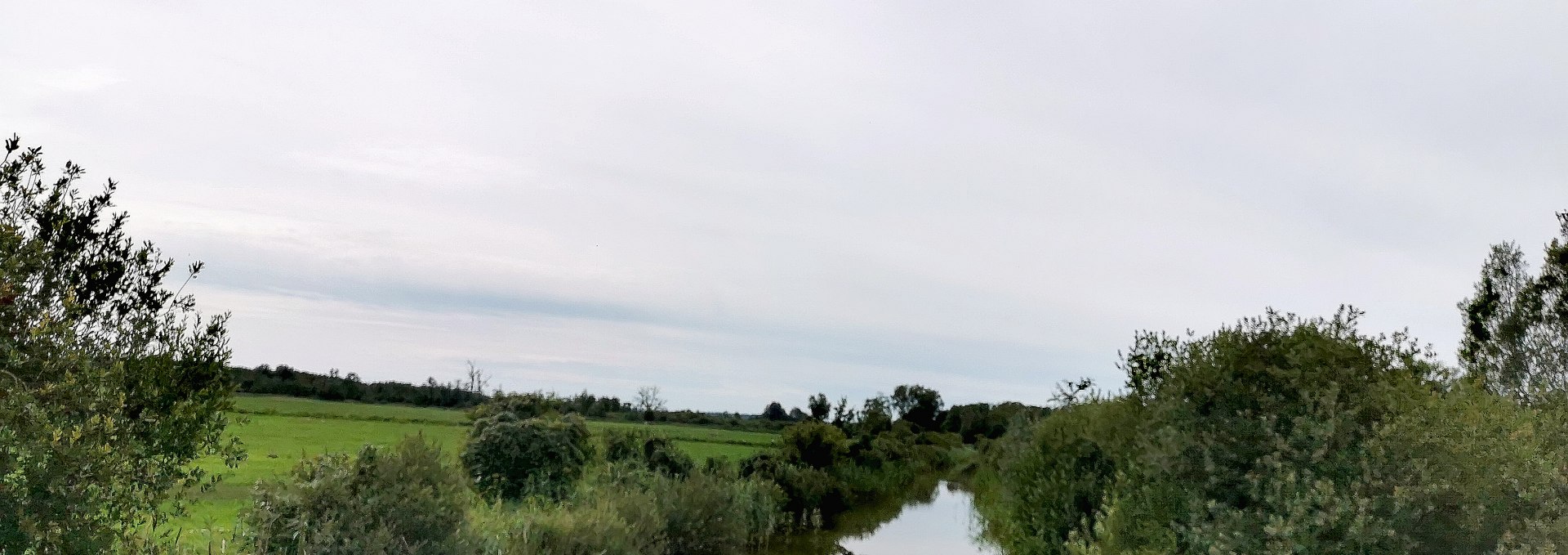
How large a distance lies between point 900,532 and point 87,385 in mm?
40356

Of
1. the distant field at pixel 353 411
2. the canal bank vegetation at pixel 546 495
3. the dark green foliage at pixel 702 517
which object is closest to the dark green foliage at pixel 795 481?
the canal bank vegetation at pixel 546 495

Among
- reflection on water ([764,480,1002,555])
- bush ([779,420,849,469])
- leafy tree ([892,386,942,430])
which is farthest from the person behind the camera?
leafy tree ([892,386,942,430])

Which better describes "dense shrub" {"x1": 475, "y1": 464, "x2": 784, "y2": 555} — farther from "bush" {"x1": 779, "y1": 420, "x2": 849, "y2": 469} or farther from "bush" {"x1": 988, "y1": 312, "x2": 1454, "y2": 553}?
"bush" {"x1": 779, "y1": 420, "x2": 849, "y2": 469}

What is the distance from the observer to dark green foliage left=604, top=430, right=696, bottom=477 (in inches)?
1319

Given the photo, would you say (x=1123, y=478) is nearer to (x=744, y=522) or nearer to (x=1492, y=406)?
(x=1492, y=406)

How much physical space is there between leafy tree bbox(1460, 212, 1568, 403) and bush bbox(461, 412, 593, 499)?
39.2m

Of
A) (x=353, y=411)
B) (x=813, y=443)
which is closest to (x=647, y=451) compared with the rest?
(x=353, y=411)

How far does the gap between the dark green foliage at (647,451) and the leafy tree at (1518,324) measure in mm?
34320

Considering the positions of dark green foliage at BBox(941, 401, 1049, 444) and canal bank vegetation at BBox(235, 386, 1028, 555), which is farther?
dark green foliage at BBox(941, 401, 1049, 444)

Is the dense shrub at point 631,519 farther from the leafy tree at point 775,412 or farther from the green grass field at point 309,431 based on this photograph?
the leafy tree at point 775,412

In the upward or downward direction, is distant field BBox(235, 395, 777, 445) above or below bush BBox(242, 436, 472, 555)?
above

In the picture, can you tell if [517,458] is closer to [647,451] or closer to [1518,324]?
[647,451]

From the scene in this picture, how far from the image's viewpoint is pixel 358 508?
1338 centimetres

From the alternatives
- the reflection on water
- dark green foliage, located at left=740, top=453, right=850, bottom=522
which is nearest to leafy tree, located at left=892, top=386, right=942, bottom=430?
the reflection on water
